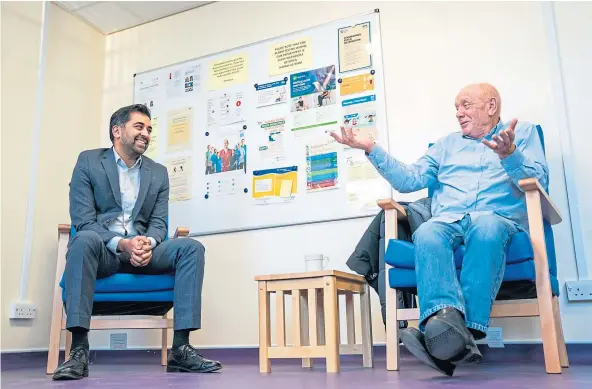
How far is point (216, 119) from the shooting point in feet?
10.9

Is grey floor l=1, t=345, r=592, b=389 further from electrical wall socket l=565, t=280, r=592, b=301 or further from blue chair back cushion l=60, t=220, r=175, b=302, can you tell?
blue chair back cushion l=60, t=220, r=175, b=302

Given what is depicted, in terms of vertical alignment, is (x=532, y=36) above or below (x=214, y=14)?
below

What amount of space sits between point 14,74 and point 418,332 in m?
2.54

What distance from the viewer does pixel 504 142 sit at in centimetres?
181

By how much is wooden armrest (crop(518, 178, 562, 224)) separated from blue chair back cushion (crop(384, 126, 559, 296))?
3 cm

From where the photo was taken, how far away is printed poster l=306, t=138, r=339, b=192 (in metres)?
2.95

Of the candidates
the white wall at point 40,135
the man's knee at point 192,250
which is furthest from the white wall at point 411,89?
the man's knee at point 192,250

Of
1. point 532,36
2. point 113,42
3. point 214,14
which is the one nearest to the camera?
point 532,36

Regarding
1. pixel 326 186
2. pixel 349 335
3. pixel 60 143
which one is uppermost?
pixel 60 143

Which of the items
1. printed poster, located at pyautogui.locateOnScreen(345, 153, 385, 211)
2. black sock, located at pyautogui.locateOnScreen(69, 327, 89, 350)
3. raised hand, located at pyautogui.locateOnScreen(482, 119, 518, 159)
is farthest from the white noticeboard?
black sock, located at pyautogui.locateOnScreen(69, 327, 89, 350)

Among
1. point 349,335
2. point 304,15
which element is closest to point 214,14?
point 304,15

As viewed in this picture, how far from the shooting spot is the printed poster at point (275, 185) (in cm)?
304

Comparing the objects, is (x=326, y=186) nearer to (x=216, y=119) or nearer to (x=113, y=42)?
(x=216, y=119)

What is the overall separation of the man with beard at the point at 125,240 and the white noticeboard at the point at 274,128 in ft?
2.03
